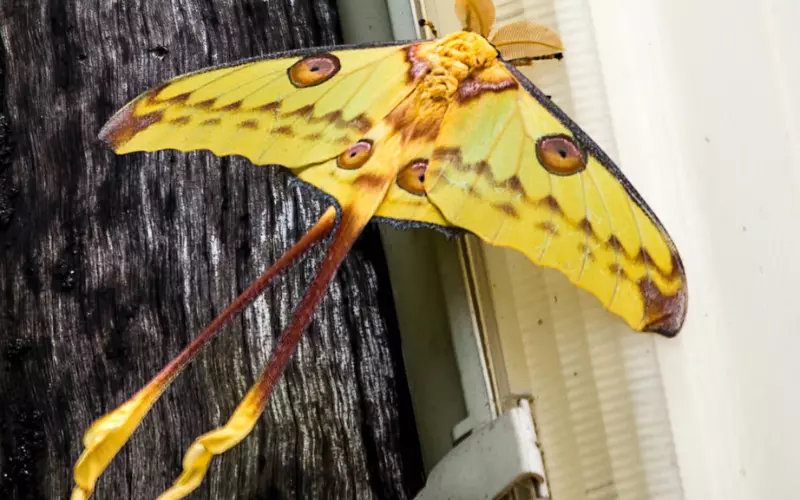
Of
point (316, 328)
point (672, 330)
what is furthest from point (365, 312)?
point (672, 330)

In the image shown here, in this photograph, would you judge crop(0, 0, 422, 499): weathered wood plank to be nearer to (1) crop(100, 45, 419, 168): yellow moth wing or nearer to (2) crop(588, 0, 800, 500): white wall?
(1) crop(100, 45, 419, 168): yellow moth wing

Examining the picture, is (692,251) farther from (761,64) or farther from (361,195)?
(361,195)

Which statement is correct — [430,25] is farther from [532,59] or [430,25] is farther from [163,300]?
[163,300]

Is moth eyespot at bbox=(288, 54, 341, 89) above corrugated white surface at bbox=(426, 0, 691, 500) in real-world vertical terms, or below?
above

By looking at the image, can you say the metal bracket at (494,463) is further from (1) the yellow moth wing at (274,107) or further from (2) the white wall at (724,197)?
(1) the yellow moth wing at (274,107)

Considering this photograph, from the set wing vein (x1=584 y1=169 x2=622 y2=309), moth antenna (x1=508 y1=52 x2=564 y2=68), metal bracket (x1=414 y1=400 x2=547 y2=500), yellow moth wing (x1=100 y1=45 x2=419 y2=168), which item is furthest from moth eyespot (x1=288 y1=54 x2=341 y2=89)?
metal bracket (x1=414 y1=400 x2=547 y2=500)

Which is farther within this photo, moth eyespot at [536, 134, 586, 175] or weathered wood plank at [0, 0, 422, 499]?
weathered wood plank at [0, 0, 422, 499]

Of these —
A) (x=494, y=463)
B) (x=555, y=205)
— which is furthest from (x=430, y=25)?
(x=494, y=463)
